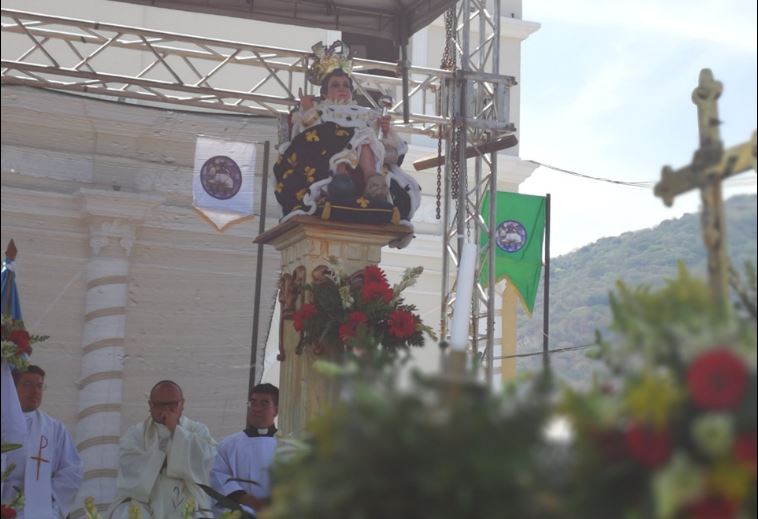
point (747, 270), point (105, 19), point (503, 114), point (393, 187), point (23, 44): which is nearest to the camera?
point (747, 270)

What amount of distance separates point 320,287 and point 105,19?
5.87m

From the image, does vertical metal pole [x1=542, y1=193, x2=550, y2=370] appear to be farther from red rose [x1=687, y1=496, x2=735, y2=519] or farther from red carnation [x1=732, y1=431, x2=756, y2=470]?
red rose [x1=687, y1=496, x2=735, y2=519]

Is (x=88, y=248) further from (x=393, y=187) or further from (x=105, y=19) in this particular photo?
(x=393, y=187)

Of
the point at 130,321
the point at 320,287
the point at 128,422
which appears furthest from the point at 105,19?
the point at 320,287

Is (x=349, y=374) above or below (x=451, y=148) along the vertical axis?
below

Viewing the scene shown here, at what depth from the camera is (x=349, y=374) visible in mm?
1854

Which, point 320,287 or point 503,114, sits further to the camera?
point 503,114

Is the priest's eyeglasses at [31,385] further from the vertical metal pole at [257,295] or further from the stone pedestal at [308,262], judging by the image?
the vertical metal pole at [257,295]

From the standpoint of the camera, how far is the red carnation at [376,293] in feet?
20.6

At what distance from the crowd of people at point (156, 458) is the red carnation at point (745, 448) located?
535cm

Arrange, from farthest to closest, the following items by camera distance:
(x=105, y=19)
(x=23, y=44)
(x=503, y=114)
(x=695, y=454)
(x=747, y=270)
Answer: (x=105, y=19)
(x=23, y=44)
(x=503, y=114)
(x=747, y=270)
(x=695, y=454)

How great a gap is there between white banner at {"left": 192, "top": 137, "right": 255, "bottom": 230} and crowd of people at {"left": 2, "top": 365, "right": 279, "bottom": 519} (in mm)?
3086

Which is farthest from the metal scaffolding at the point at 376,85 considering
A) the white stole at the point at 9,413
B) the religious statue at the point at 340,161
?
the white stole at the point at 9,413

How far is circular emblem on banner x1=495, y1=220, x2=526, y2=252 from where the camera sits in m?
12.3
